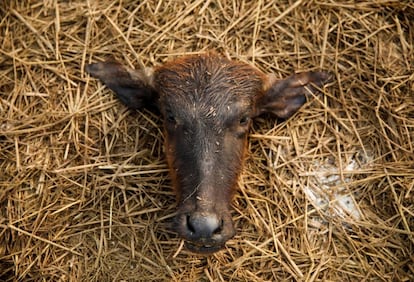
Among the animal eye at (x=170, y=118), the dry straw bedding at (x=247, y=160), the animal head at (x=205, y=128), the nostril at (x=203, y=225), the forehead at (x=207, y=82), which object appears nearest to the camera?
the nostril at (x=203, y=225)

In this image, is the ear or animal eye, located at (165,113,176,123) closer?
animal eye, located at (165,113,176,123)

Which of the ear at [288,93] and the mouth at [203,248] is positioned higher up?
the ear at [288,93]

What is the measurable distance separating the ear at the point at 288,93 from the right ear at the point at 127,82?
3.10 feet

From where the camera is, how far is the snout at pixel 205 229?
12.9ft

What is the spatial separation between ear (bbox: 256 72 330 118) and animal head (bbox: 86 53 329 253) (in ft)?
0.06

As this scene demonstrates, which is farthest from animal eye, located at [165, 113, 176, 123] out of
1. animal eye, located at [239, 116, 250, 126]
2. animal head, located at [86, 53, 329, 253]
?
animal eye, located at [239, 116, 250, 126]

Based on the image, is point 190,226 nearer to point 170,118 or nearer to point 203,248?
point 203,248

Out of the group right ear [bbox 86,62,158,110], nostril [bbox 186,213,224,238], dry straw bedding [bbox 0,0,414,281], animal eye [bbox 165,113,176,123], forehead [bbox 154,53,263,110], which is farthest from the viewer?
right ear [bbox 86,62,158,110]

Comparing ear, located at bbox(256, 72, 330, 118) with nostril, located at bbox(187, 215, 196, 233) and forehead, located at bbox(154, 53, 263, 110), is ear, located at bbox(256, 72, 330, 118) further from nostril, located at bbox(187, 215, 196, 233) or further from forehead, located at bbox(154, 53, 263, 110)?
nostril, located at bbox(187, 215, 196, 233)

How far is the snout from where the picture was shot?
154 inches

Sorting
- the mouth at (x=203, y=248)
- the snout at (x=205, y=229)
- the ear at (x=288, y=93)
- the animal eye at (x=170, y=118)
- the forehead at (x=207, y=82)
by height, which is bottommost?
the mouth at (x=203, y=248)

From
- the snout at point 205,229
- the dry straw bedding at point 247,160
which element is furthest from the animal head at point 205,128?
the dry straw bedding at point 247,160

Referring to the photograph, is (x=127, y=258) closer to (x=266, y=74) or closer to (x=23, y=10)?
(x=266, y=74)

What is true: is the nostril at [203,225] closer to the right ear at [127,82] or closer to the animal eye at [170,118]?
the animal eye at [170,118]
